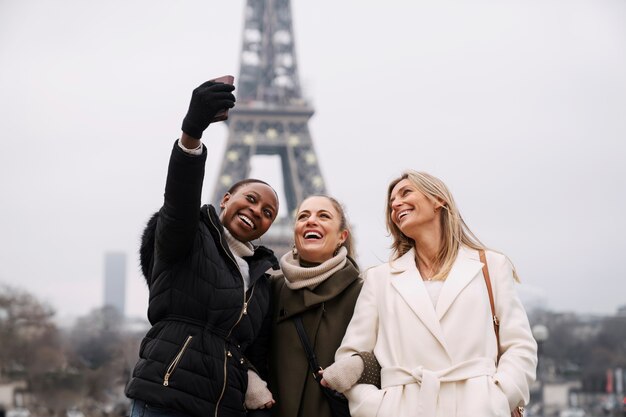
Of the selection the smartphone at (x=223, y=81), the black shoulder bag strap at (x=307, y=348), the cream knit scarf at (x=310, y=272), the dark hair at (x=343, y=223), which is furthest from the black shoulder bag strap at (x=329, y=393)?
the smartphone at (x=223, y=81)

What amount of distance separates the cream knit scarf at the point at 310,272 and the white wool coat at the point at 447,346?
360 millimetres

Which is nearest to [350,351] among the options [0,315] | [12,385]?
[12,385]

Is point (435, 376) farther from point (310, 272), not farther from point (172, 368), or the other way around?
point (172, 368)

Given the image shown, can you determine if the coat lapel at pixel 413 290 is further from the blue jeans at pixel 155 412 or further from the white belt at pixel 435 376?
the blue jeans at pixel 155 412

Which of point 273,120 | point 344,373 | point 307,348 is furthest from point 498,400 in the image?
point 273,120

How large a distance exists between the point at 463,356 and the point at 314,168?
3816 centimetres

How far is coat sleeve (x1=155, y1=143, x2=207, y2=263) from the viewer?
4121mm

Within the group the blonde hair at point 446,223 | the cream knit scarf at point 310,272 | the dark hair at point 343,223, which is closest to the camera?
the blonde hair at point 446,223

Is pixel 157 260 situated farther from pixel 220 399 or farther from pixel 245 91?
pixel 245 91

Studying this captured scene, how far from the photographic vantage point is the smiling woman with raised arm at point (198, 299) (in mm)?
4117

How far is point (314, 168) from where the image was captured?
4225cm

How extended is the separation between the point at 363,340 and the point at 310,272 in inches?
21.3

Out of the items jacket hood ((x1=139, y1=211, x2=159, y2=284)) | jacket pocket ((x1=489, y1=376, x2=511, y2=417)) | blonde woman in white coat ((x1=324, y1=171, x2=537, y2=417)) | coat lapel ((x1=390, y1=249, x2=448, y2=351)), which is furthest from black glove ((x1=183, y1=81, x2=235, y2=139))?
jacket pocket ((x1=489, y1=376, x2=511, y2=417))

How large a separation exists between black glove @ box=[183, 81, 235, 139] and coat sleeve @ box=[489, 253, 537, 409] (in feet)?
5.20
